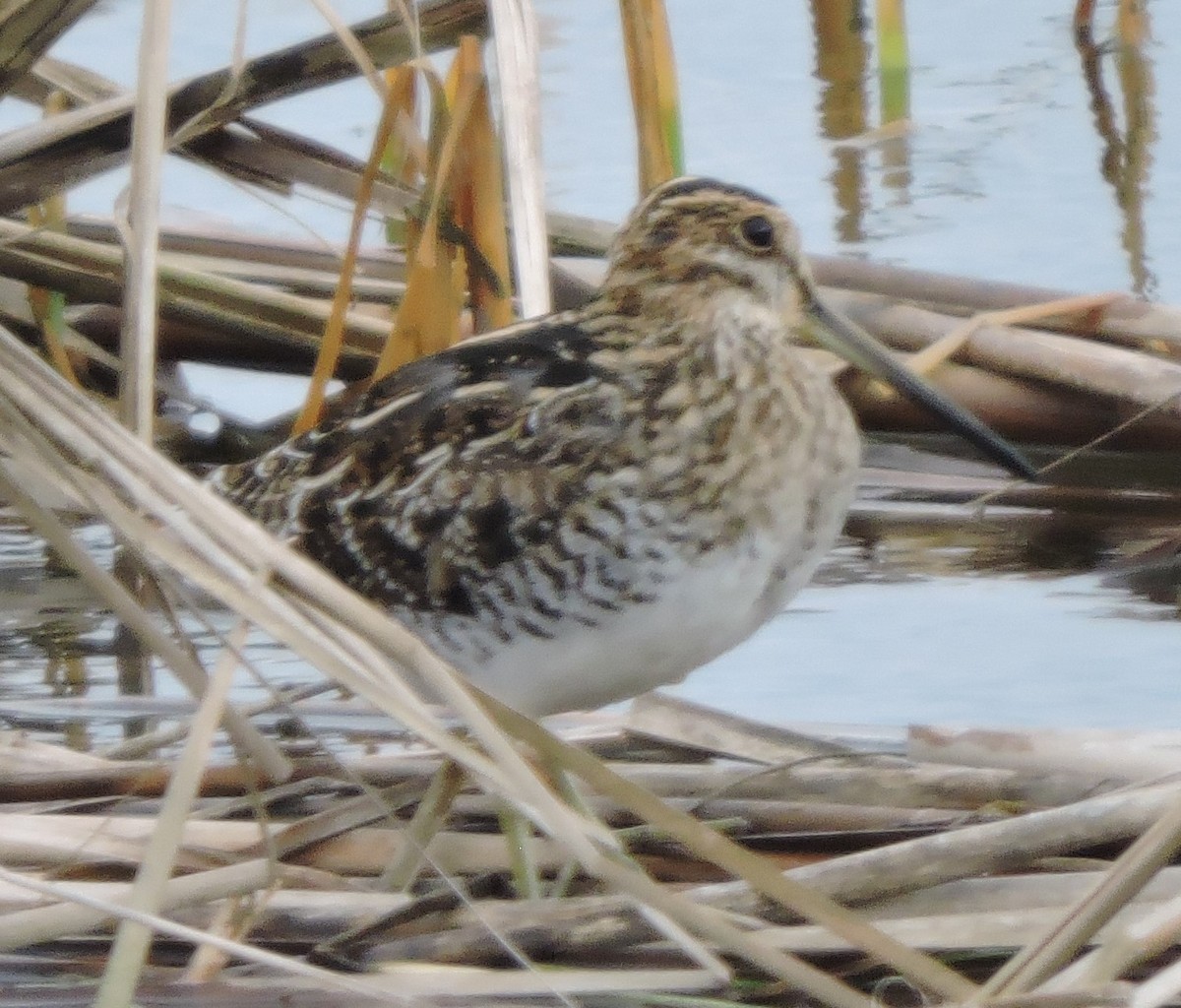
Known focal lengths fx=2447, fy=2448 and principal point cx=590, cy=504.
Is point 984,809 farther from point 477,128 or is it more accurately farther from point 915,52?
point 915,52

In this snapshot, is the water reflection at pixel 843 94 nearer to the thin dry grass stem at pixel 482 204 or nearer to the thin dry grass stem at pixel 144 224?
the thin dry grass stem at pixel 482 204

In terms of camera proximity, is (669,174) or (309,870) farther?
(669,174)

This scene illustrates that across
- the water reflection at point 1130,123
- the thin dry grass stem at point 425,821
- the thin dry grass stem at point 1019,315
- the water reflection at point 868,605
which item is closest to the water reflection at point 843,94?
the water reflection at point 1130,123

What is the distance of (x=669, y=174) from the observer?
3.57 meters

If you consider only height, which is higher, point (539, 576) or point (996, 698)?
point (539, 576)

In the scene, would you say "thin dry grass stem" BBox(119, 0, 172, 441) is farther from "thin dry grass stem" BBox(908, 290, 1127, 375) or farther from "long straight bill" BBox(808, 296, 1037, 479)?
"thin dry grass stem" BBox(908, 290, 1127, 375)

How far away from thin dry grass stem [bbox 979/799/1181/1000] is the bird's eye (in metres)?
1.14

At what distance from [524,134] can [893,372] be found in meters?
0.58

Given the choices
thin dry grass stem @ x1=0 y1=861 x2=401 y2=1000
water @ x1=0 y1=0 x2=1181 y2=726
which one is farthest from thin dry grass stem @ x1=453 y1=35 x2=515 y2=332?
thin dry grass stem @ x1=0 y1=861 x2=401 y2=1000

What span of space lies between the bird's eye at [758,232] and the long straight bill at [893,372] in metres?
0.13

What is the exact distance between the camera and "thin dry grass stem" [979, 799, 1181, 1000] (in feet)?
6.27

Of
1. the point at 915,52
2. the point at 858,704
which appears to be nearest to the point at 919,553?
the point at 858,704

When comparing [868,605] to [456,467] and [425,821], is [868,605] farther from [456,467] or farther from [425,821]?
[425,821]

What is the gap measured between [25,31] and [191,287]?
150 centimetres
